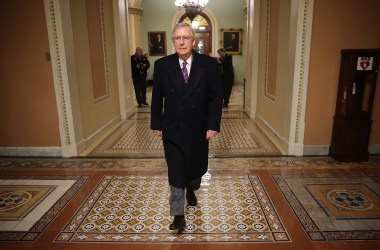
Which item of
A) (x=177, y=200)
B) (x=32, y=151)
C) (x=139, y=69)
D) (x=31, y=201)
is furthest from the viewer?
(x=139, y=69)

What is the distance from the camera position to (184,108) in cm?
261

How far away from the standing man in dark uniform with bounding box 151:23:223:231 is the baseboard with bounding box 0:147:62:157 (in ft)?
9.22

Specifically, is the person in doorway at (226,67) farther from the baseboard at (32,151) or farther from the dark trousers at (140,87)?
the baseboard at (32,151)

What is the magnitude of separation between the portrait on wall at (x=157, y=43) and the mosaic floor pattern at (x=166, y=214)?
11.1 m

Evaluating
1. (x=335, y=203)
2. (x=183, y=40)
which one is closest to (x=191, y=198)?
(x=335, y=203)

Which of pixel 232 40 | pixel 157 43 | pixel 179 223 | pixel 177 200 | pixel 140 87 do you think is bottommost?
pixel 179 223

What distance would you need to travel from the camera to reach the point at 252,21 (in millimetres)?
7211

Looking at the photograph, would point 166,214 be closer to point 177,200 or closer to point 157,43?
point 177,200

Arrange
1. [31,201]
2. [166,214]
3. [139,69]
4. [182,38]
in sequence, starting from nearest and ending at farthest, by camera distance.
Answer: [182,38]
[166,214]
[31,201]
[139,69]

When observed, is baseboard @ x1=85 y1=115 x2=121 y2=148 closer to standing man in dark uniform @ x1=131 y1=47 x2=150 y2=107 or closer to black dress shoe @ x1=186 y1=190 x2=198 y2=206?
standing man in dark uniform @ x1=131 y1=47 x2=150 y2=107

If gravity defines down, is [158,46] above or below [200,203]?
above

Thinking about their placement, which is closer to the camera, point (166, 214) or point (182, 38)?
point (182, 38)

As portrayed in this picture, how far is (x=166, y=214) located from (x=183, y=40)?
1.75 metres

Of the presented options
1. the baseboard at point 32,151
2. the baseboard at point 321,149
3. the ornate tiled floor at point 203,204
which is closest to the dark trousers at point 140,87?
the baseboard at point 32,151
